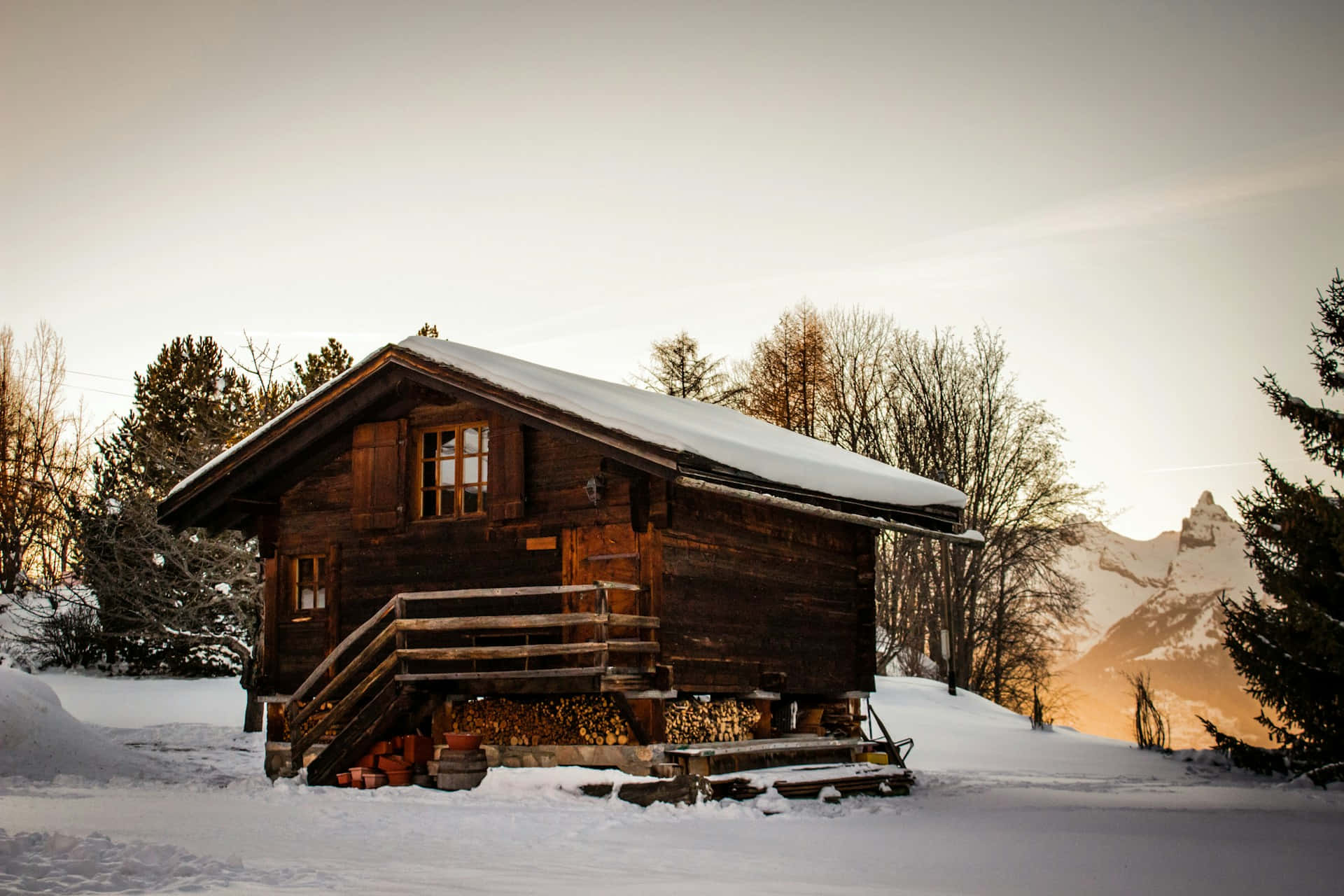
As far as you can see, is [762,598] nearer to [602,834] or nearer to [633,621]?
[633,621]

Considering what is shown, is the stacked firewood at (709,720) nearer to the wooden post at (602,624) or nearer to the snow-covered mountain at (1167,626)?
the wooden post at (602,624)

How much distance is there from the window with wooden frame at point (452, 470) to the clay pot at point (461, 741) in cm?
328

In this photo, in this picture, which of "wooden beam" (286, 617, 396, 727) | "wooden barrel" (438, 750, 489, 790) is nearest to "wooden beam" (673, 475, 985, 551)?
"wooden barrel" (438, 750, 489, 790)

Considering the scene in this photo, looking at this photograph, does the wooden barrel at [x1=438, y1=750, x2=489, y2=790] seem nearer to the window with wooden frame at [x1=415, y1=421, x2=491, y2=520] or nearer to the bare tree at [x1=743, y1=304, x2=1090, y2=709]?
the window with wooden frame at [x1=415, y1=421, x2=491, y2=520]

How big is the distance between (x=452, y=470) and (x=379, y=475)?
3.53 feet

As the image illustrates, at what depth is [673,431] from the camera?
47.6 feet

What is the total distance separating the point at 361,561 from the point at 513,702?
3355mm

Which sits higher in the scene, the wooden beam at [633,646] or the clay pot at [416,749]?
the wooden beam at [633,646]

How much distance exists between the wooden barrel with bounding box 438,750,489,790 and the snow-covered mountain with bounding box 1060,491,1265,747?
161 ft

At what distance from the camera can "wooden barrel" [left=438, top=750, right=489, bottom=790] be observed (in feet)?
46.1

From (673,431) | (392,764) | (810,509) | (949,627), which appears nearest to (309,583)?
(392,764)

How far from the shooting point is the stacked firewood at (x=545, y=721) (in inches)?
568

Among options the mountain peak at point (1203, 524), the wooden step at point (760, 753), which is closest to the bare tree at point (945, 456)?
the wooden step at point (760, 753)

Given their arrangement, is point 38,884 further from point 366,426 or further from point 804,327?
point 804,327
